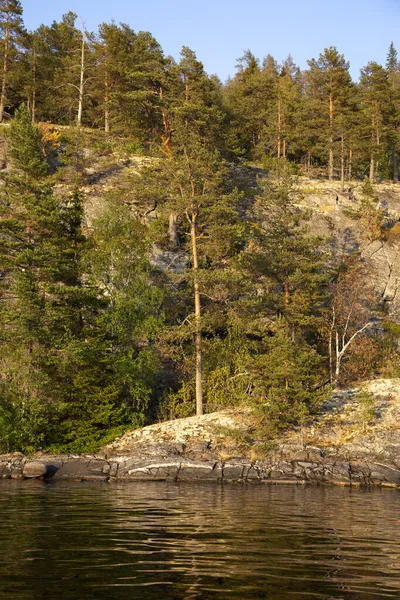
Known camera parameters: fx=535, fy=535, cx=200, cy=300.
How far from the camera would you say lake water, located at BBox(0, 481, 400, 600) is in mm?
7523

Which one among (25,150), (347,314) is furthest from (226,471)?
(25,150)

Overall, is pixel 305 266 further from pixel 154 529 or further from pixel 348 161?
pixel 348 161

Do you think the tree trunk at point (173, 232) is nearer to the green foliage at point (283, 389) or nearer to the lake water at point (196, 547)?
the green foliage at point (283, 389)

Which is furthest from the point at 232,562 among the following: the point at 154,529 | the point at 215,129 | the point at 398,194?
the point at 398,194

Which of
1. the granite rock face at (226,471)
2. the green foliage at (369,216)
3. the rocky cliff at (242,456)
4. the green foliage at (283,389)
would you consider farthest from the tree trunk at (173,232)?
the granite rock face at (226,471)

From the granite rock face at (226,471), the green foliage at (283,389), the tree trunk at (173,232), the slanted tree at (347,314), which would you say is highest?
the tree trunk at (173,232)

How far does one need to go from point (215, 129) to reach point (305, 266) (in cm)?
1842

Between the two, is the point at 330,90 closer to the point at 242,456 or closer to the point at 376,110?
the point at 376,110

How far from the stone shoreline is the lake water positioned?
5677 millimetres

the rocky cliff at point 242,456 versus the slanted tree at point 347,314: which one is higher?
the slanted tree at point 347,314

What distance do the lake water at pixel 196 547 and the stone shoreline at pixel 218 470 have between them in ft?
18.6

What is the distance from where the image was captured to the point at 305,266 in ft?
112

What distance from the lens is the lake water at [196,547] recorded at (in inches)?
296

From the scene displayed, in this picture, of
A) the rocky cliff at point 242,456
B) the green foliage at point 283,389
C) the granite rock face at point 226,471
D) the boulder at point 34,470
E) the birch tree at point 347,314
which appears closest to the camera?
the granite rock face at point 226,471
